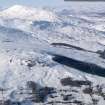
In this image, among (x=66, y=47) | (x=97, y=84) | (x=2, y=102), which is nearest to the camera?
(x=2, y=102)

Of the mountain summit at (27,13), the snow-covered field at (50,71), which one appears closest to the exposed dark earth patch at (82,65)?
the snow-covered field at (50,71)

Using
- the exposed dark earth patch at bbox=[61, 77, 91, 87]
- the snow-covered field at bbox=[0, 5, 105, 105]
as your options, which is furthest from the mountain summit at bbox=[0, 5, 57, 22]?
the exposed dark earth patch at bbox=[61, 77, 91, 87]

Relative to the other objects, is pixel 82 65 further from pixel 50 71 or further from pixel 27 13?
pixel 27 13

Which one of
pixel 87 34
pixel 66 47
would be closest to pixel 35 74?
pixel 66 47

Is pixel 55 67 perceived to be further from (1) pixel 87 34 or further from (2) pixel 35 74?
(1) pixel 87 34

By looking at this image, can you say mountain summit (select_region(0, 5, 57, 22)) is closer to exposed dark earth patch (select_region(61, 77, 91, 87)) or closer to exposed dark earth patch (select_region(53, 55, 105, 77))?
exposed dark earth patch (select_region(53, 55, 105, 77))

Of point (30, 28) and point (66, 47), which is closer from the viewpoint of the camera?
point (66, 47)

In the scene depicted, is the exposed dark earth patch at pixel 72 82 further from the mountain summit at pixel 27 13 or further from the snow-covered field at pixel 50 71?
the mountain summit at pixel 27 13

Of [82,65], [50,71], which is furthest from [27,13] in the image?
[50,71]
